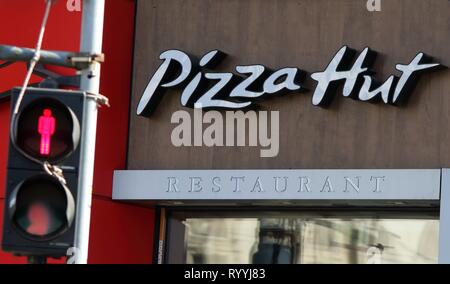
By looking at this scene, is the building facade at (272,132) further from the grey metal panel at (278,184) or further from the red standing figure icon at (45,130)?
the red standing figure icon at (45,130)

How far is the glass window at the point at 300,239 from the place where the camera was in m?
12.5

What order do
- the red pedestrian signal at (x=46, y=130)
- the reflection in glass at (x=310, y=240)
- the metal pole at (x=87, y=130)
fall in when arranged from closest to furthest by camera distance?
the red pedestrian signal at (x=46, y=130), the metal pole at (x=87, y=130), the reflection in glass at (x=310, y=240)

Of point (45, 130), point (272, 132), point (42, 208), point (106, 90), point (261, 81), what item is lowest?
point (42, 208)

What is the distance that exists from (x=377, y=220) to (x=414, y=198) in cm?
106

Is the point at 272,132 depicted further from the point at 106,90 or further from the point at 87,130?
the point at 87,130

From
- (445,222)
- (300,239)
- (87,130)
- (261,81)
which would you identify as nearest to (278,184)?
(300,239)

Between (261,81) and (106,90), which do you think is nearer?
(261,81)

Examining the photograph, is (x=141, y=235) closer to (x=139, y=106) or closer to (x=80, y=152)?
(x=139, y=106)

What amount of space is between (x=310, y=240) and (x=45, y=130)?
252 inches

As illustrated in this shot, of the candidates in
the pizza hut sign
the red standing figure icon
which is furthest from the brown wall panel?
the red standing figure icon

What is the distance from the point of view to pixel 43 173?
703 centimetres

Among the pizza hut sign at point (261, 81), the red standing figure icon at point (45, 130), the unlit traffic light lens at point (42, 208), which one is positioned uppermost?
the pizza hut sign at point (261, 81)

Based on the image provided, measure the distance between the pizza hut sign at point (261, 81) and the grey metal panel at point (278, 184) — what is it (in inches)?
32.2

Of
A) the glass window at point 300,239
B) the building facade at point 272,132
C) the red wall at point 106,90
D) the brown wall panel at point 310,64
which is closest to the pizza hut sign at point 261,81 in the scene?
the building facade at point 272,132
